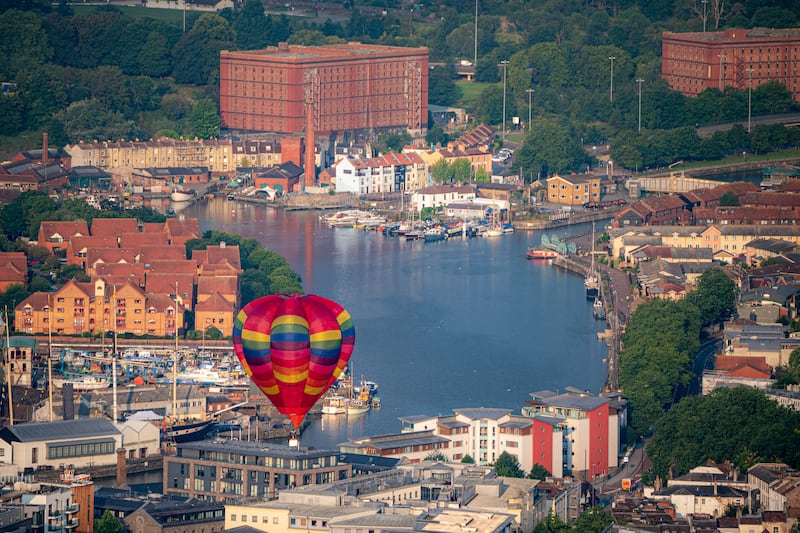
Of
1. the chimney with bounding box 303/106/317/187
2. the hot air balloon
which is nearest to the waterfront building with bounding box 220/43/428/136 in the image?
the chimney with bounding box 303/106/317/187

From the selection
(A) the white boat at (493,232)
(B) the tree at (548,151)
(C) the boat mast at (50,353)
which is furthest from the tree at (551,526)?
(B) the tree at (548,151)

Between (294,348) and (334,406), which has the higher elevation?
(294,348)

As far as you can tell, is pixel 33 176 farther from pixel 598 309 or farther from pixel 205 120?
pixel 598 309

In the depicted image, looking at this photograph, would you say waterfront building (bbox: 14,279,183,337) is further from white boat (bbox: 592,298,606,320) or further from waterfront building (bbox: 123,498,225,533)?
waterfront building (bbox: 123,498,225,533)

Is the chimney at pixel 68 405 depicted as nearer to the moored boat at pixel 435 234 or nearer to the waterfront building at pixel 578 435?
the waterfront building at pixel 578 435

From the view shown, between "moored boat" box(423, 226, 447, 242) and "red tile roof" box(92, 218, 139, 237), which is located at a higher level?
"red tile roof" box(92, 218, 139, 237)

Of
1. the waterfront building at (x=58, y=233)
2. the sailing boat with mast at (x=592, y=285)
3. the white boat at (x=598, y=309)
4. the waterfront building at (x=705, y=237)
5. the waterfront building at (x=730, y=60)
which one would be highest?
the waterfront building at (x=730, y=60)

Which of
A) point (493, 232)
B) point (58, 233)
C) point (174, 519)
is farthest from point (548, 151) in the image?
point (174, 519)
